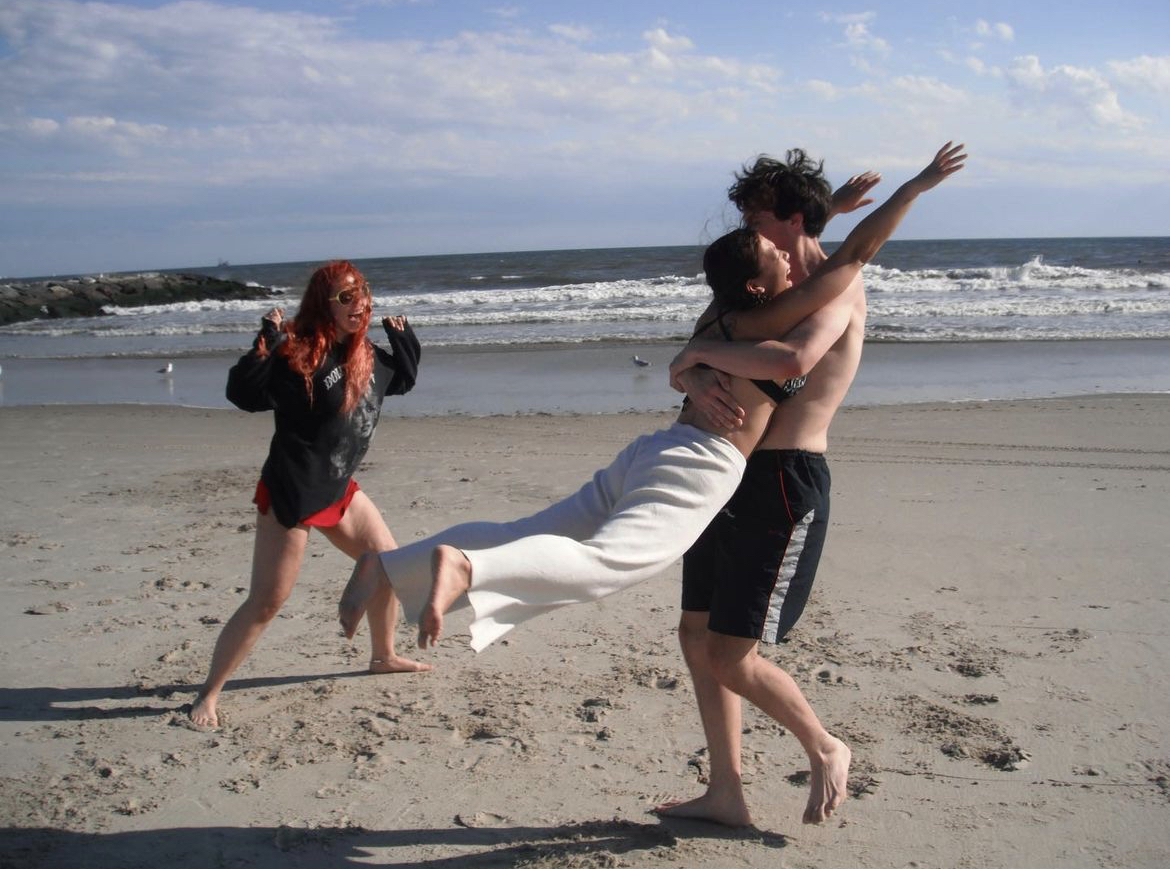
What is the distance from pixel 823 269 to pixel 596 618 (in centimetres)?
Answer: 261

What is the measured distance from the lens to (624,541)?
2580 mm

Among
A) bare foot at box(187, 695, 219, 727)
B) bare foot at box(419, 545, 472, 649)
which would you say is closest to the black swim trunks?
bare foot at box(419, 545, 472, 649)

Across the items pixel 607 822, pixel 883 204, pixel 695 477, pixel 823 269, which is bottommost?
pixel 607 822

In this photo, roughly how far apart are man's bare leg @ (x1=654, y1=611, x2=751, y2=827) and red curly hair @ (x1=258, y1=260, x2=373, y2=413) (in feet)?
5.30

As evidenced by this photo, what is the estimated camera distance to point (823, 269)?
110 inches

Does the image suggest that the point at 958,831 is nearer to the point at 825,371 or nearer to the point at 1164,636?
the point at 825,371

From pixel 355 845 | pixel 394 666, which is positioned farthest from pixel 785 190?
pixel 394 666

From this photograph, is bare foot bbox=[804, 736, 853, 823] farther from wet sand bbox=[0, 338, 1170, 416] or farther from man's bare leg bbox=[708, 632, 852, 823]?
wet sand bbox=[0, 338, 1170, 416]

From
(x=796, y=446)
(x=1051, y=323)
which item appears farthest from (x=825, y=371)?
(x=1051, y=323)

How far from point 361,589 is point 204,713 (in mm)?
1727

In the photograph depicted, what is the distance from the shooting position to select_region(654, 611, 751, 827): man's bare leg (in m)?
3.10

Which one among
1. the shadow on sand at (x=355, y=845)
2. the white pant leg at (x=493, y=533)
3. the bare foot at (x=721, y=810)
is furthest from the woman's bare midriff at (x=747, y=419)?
the shadow on sand at (x=355, y=845)

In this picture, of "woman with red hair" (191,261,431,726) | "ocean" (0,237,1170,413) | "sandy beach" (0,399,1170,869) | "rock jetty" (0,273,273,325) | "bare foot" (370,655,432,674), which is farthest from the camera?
"rock jetty" (0,273,273,325)

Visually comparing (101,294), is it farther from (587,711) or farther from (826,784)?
(826,784)
